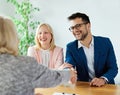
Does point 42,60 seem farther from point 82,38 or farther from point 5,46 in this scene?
point 5,46

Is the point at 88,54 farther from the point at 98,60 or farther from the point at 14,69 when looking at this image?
the point at 14,69

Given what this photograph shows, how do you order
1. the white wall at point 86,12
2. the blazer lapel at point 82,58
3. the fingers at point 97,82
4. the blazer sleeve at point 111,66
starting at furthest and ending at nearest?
1. the white wall at point 86,12
2. the blazer lapel at point 82,58
3. the blazer sleeve at point 111,66
4. the fingers at point 97,82

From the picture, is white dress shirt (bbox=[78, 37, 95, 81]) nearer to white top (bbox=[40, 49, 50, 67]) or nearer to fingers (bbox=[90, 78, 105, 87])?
fingers (bbox=[90, 78, 105, 87])

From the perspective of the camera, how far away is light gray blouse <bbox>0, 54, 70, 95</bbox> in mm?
1599

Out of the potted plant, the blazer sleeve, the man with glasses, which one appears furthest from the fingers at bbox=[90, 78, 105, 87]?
the potted plant

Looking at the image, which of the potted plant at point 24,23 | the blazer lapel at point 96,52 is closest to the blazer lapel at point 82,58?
the blazer lapel at point 96,52

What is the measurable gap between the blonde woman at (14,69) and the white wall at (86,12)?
2.67 m

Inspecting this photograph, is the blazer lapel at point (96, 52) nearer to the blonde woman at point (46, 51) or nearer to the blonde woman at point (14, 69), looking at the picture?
the blonde woman at point (46, 51)

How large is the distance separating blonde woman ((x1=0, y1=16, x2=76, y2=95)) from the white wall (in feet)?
8.77

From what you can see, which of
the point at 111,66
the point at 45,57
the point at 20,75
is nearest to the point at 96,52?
the point at 111,66

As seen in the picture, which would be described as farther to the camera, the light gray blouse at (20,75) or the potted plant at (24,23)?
the potted plant at (24,23)

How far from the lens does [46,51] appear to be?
3.50m

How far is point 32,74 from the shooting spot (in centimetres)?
167

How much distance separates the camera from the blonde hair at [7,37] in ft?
5.41
